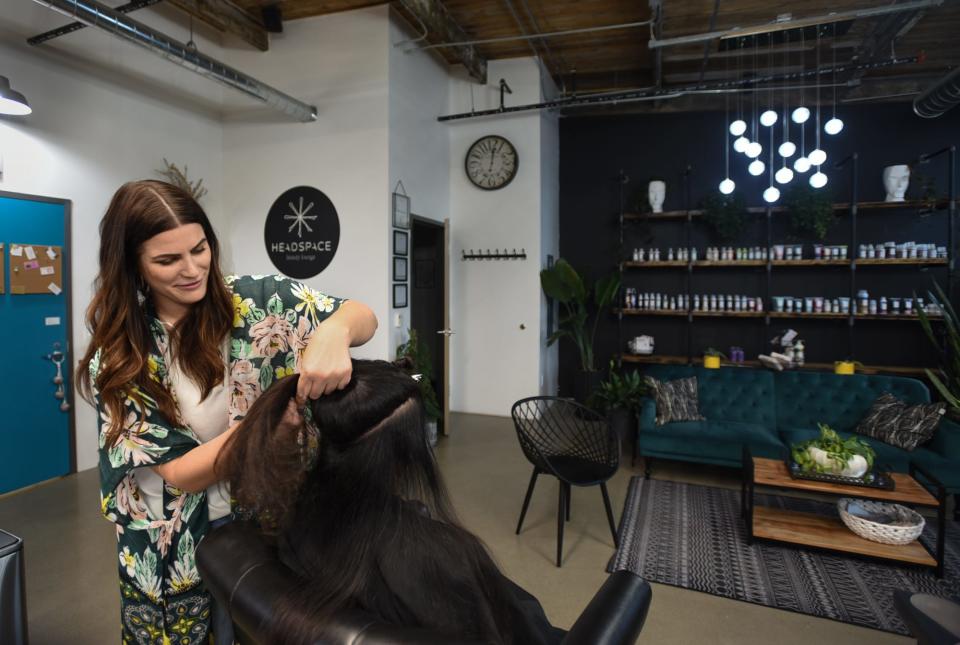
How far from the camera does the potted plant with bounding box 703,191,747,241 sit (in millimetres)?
5766

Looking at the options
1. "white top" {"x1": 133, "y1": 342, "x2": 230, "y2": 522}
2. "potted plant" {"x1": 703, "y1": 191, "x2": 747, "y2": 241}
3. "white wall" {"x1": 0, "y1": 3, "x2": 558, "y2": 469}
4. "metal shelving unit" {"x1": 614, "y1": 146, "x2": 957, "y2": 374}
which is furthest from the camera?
"potted plant" {"x1": 703, "y1": 191, "x2": 747, "y2": 241}

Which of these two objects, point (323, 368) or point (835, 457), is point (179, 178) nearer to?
point (323, 368)

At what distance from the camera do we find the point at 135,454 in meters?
0.94

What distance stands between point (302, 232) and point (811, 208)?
16.9 feet

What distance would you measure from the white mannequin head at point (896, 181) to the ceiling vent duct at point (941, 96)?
580 millimetres

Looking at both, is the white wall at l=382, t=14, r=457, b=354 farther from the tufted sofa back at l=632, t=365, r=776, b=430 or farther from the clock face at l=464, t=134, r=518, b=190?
the tufted sofa back at l=632, t=365, r=776, b=430

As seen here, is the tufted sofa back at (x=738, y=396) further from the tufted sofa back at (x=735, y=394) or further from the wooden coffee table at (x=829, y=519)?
the wooden coffee table at (x=829, y=519)

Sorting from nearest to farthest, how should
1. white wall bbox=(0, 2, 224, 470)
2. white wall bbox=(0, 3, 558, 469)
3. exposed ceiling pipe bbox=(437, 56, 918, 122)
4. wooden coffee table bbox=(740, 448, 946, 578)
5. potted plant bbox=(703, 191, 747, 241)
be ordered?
wooden coffee table bbox=(740, 448, 946, 578) → white wall bbox=(0, 2, 224, 470) → white wall bbox=(0, 3, 558, 469) → exposed ceiling pipe bbox=(437, 56, 918, 122) → potted plant bbox=(703, 191, 747, 241)

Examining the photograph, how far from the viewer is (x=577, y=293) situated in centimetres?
585

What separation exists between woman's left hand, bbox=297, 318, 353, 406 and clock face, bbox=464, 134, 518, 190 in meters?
5.33

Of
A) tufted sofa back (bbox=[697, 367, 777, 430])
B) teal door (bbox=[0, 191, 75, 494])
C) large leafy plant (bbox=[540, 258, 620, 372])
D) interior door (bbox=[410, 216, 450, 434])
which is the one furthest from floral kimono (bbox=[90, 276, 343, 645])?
large leafy plant (bbox=[540, 258, 620, 372])

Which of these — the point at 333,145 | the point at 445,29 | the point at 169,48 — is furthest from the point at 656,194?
the point at 169,48

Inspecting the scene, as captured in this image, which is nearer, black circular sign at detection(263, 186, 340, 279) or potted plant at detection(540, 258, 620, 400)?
black circular sign at detection(263, 186, 340, 279)

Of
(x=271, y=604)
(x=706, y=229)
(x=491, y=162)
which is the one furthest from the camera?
(x=706, y=229)
